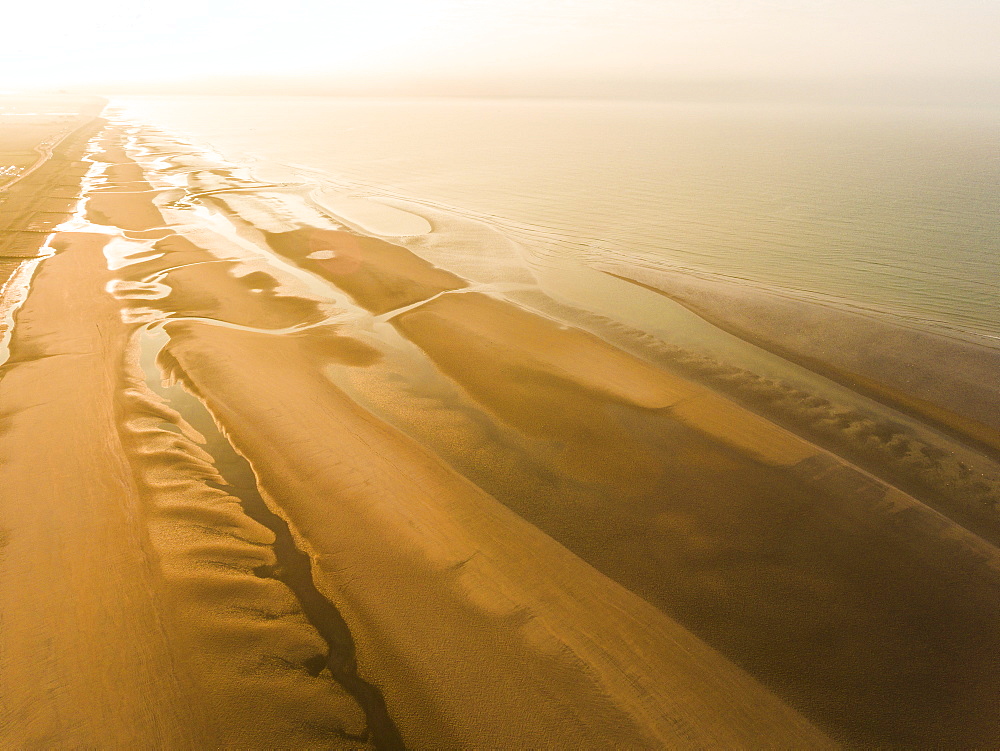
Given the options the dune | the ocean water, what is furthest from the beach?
the ocean water

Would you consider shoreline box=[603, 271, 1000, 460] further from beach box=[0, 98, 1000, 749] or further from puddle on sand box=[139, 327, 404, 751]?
puddle on sand box=[139, 327, 404, 751]


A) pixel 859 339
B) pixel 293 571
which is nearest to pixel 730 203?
pixel 859 339

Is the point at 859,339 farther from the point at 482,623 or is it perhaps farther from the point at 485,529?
the point at 482,623

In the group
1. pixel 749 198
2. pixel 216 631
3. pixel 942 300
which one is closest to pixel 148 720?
pixel 216 631

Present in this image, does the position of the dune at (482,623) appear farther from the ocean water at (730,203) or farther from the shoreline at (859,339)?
the ocean water at (730,203)

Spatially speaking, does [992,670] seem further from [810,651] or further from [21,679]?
[21,679]

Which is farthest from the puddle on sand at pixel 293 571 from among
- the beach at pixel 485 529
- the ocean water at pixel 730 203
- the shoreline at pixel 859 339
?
the ocean water at pixel 730 203
